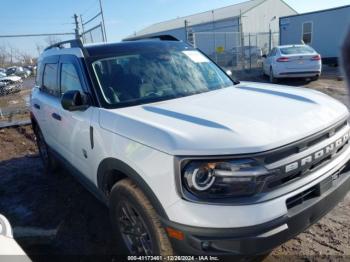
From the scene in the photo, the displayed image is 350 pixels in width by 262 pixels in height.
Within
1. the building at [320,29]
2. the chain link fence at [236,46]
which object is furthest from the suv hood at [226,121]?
the building at [320,29]

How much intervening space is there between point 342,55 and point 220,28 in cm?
3751

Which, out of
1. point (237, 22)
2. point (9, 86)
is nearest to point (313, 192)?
point (9, 86)

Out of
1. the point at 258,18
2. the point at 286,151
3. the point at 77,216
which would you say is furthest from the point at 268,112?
the point at 258,18

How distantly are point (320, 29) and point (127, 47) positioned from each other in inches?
804

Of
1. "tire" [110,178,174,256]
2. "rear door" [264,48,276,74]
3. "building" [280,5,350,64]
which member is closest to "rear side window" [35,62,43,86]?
"tire" [110,178,174,256]

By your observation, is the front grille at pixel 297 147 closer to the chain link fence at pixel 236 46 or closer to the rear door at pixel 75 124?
the rear door at pixel 75 124

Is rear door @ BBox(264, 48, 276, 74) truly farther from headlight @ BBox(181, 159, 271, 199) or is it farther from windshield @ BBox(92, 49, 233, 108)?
headlight @ BBox(181, 159, 271, 199)

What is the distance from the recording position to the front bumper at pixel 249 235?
1.98 metres

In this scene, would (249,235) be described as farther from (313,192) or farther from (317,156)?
(317,156)

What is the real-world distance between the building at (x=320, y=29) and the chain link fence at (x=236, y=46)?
5.16 ft

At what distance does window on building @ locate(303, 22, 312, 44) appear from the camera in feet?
69.7

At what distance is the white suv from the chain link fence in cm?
1672

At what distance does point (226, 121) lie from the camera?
7.52 ft

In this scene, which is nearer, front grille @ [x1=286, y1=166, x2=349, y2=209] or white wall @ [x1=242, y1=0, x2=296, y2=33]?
front grille @ [x1=286, y1=166, x2=349, y2=209]
